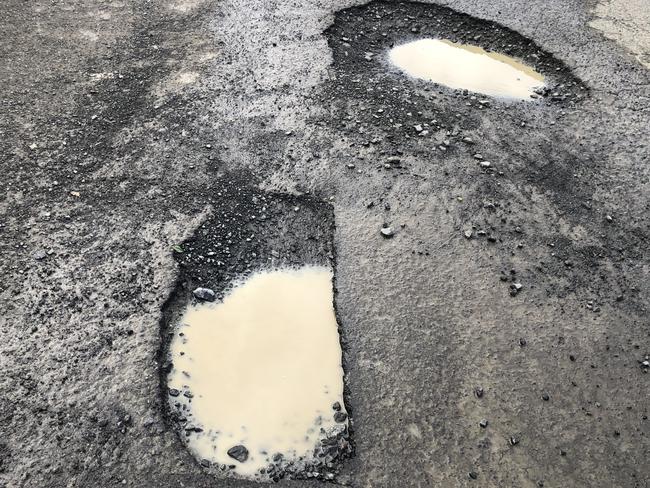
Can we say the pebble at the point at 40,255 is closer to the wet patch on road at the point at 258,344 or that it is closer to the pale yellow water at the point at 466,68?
the wet patch on road at the point at 258,344

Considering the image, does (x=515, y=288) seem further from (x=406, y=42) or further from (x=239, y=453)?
(x=406, y=42)

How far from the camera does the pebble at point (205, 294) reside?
3.32 metres

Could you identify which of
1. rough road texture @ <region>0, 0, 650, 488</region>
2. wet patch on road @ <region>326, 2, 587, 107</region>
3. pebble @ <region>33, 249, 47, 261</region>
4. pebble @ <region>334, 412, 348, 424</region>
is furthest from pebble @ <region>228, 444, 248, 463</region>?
wet patch on road @ <region>326, 2, 587, 107</region>

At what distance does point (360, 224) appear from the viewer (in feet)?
12.3

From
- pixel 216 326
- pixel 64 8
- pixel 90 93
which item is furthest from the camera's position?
pixel 64 8

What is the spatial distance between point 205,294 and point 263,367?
0.60 meters

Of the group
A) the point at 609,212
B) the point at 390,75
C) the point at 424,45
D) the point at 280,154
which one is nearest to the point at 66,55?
the point at 280,154

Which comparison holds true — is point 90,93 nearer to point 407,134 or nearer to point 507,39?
point 407,134

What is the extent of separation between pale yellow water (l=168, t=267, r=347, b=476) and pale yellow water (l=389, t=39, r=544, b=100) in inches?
104

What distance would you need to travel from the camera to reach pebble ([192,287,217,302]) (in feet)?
10.9

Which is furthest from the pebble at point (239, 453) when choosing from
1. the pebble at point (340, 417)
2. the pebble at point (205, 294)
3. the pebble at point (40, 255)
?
the pebble at point (40, 255)

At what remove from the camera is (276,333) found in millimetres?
3266

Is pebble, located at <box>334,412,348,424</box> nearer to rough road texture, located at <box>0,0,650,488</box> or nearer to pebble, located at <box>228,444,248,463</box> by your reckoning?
rough road texture, located at <box>0,0,650,488</box>

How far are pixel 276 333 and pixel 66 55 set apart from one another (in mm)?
3781
